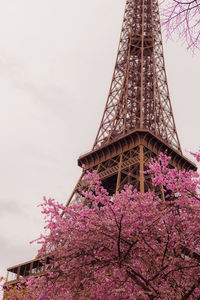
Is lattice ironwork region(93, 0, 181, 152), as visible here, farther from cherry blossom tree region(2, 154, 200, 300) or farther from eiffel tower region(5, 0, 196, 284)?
cherry blossom tree region(2, 154, 200, 300)

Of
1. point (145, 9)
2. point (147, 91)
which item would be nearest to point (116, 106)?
point (147, 91)

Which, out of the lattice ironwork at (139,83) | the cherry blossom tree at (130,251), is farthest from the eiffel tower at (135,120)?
the cherry blossom tree at (130,251)

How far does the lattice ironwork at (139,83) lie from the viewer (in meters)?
45.3

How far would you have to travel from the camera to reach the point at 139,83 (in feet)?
165

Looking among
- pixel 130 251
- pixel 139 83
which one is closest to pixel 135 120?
pixel 139 83

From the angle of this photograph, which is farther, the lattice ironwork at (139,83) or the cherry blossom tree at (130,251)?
the lattice ironwork at (139,83)

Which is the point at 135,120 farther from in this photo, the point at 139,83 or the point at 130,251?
the point at 130,251

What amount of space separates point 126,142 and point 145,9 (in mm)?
27696

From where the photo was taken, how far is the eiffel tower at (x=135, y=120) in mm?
38375

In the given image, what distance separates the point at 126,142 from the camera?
39.8 meters

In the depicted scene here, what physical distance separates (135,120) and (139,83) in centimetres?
573

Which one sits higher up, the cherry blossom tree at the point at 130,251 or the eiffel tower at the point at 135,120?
the eiffel tower at the point at 135,120

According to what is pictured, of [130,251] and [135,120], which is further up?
[135,120]

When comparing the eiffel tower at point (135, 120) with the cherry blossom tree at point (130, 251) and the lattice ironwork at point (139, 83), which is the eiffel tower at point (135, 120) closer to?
the lattice ironwork at point (139, 83)
